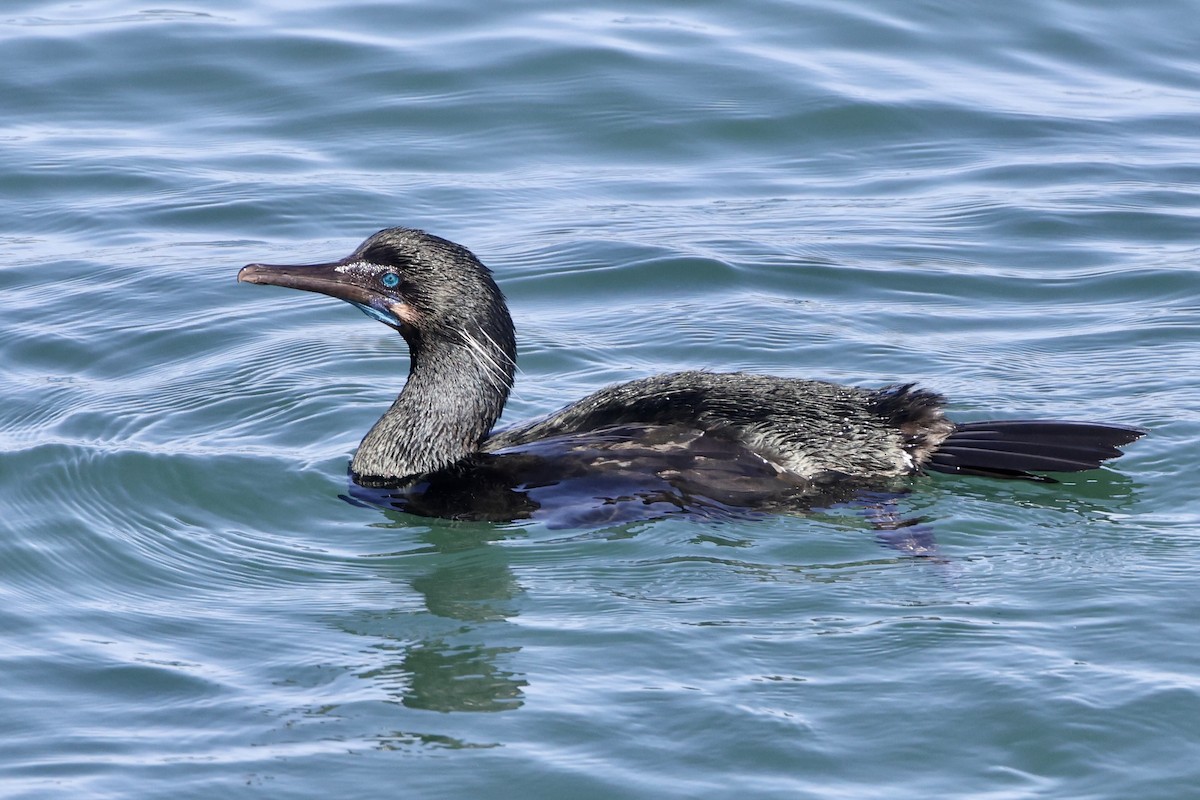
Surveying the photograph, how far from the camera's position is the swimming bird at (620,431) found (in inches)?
284

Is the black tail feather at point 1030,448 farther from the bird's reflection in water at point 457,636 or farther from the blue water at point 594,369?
the bird's reflection in water at point 457,636

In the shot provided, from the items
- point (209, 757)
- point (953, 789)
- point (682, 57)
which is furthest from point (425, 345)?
point (682, 57)

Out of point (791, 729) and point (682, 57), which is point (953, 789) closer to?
point (791, 729)

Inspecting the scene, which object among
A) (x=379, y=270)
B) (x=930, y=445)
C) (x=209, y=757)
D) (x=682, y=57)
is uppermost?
(x=682, y=57)

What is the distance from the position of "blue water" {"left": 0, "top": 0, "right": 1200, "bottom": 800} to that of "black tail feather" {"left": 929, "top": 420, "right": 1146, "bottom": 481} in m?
0.16

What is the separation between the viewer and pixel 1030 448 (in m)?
7.21

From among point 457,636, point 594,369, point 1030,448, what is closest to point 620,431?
point 457,636

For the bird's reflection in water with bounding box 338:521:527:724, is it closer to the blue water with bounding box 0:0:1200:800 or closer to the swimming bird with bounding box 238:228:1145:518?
the blue water with bounding box 0:0:1200:800

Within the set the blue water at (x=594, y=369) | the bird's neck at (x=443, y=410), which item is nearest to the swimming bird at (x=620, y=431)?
the bird's neck at (x=443, y=410)

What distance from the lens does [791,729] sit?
555 centimetres

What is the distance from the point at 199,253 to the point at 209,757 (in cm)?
612

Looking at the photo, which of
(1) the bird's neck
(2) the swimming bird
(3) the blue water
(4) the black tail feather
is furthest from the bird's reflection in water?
(4) the black tail feather

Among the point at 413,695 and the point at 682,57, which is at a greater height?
the point at 682,57

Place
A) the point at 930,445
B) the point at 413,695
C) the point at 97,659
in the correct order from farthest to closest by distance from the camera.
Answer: the point at 930,445 → the point at 97,659 → the point at 413,695
